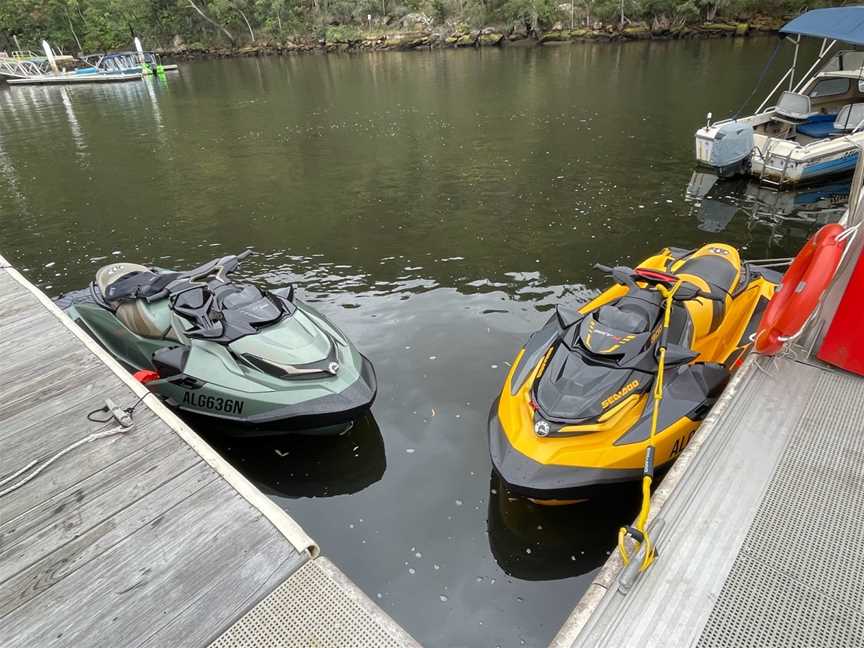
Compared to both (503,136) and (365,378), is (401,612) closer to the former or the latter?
(365,378)

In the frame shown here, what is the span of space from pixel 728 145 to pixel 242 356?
444 inches

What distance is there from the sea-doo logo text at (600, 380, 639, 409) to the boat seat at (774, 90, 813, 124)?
39.2 ft

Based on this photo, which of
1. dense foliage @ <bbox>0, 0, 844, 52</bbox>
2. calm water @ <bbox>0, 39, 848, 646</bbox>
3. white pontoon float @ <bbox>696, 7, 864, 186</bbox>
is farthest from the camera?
dense foliage @ <bbox>0, 0, 844, 52</bbox>

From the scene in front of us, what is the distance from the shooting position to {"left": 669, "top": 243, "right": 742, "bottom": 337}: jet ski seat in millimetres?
5082

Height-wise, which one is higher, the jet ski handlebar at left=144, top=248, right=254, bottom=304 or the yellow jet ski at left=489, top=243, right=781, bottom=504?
the jet ski handlebar at left=144, top=248, right=254, bottom=304

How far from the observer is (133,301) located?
5754 millimetres

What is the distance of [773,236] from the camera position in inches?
395

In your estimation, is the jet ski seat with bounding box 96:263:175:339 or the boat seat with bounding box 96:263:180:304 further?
the boat seat with bounding box 96:263:180:304

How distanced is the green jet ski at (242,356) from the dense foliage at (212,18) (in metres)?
46.9

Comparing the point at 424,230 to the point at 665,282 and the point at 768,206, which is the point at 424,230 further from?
the point at 768,206

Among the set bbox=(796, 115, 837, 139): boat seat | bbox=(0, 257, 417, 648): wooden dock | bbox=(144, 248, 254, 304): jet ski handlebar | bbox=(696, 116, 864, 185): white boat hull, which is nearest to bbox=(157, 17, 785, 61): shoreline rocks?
bbox=(796, 115, 837, 139): boat seat

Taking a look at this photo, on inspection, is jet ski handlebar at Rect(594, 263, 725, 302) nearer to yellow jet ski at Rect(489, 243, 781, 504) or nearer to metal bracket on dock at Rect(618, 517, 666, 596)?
yellow jet ski at Rect(489, 243, 781, 504)

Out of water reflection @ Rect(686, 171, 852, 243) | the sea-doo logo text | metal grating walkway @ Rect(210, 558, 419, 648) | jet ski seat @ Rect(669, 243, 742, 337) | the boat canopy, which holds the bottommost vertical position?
water reflection @ Rect(686, 171, 852, 243)

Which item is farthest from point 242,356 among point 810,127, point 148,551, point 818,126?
point 818,126
